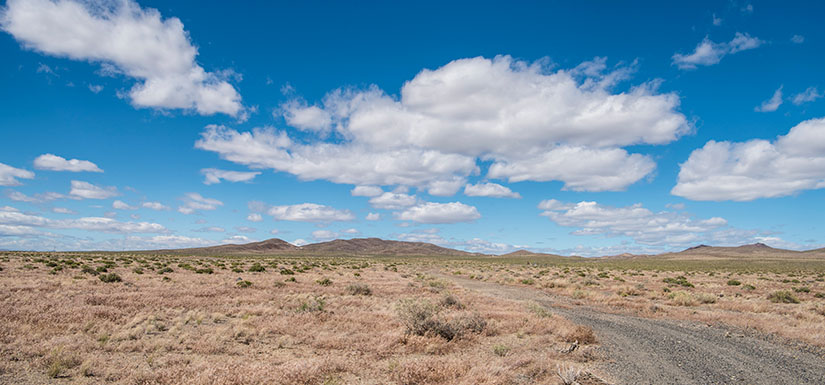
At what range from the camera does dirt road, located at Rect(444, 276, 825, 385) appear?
30.4 ft

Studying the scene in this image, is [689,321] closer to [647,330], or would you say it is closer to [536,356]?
[647,330]

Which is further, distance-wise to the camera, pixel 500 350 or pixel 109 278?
pixel 109 278

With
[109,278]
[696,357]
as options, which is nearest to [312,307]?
[696,357]

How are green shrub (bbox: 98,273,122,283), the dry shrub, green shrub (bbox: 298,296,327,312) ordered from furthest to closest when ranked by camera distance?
green shrub (bbox: 98,273,122,283) → green shrub (bbox: 298,296,327,312) → the dry shrub

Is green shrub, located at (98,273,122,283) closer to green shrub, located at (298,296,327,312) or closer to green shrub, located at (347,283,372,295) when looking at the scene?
green shrub, located at (347,283,372,295)

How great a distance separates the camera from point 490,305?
21.2 meters

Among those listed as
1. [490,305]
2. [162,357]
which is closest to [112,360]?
[162,357]

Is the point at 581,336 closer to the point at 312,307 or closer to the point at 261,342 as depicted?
the point at 261,342

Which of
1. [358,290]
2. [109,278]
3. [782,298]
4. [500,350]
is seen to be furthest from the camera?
[109,278]

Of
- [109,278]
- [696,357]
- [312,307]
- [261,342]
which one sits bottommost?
[261,342]

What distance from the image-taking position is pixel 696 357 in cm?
1098

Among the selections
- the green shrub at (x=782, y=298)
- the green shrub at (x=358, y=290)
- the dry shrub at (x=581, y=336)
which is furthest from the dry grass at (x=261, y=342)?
the green shrub at (x=782, y=298)

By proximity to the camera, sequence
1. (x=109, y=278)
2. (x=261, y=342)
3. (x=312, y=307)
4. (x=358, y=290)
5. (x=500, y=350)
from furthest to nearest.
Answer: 1. (x=109, y=278)
2. (x=358, y=290)
3. (x=312, y=307)
4. (x=261, y=342)
5. (x=500, y=350)

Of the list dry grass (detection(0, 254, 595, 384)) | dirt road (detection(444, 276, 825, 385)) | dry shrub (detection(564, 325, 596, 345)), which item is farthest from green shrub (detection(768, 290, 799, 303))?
dry shrub (detection(564, 325, 596, 345))
